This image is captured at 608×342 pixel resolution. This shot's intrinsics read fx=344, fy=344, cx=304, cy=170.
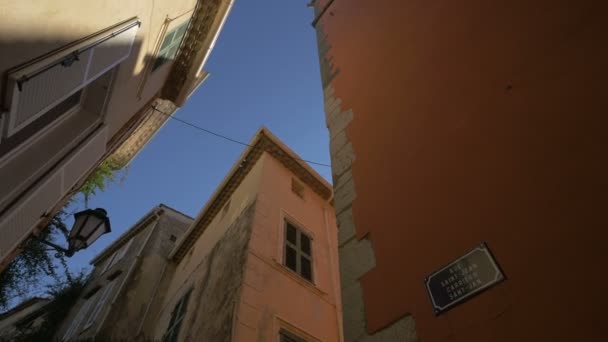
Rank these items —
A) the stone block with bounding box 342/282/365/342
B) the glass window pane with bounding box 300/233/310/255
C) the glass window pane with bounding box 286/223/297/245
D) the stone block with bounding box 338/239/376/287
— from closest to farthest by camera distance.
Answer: the stone block with bounding box 342/282/365/342 < the stone block with bounding box 338/239/376/287 < the glass window pane with bounding box 286/223/297/245 < the glass window pane with bounding box 300/233/310/255

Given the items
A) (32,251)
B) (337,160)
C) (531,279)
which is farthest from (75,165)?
(32,251)

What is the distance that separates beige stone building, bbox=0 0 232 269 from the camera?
110 inches

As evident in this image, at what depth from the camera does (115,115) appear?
6500 mm

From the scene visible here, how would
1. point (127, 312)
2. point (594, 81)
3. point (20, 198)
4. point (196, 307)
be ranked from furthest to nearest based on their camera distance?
point (127, 312)
point (196, 307)
point (20, 198)
point (594, 81)

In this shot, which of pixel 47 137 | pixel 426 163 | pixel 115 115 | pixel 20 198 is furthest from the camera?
pixel 115 115

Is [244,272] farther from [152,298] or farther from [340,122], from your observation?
[152,298]

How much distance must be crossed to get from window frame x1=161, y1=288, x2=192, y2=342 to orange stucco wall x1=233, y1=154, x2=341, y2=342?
9.11 feet

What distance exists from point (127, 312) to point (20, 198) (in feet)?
31.4

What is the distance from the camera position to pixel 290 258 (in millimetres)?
8477

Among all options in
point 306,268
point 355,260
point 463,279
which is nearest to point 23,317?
point 306,268

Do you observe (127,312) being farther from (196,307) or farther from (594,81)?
(594,81)

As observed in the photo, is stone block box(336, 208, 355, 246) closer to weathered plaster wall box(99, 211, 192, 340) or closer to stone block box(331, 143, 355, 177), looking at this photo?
stone block box(331, 143, 355, 177)

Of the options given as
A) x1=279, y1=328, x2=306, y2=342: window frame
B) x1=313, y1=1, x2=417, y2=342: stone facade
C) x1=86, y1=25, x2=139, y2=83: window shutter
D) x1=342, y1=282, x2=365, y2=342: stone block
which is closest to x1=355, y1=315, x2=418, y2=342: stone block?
x1=313, y1=1, x2=417, y2=342: stone facade

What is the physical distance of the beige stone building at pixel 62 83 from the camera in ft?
9.21
